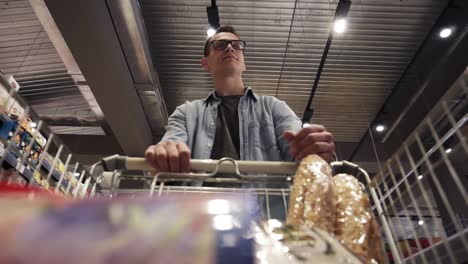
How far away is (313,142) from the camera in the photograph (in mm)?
697

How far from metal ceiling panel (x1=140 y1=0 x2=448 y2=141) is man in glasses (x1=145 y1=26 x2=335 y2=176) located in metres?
1.92

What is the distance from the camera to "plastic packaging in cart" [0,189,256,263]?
0.75ft

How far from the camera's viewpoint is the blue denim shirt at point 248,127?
98 cm

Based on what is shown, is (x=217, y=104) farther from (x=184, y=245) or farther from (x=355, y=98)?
(x=355, y=98)

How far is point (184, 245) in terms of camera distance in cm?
25

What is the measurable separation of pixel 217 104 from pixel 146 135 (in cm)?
324

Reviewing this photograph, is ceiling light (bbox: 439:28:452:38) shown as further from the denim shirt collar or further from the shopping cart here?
the shopping cart

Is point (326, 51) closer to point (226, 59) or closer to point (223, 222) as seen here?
point (226, 59)

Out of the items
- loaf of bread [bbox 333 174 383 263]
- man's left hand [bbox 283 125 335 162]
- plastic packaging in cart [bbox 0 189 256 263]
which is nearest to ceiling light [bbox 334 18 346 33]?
man's left hand [bbox 283 125 335 162]

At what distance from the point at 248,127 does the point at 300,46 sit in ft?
8.48

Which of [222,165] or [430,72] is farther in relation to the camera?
[430,72]

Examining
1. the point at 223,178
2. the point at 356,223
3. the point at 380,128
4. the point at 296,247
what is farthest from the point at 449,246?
the point at 380,128

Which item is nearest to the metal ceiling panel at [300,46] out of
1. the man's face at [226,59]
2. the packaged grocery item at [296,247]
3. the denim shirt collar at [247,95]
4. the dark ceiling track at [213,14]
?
the dark ceiling track at [213,14]

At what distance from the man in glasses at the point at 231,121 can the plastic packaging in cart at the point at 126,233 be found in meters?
0.57
